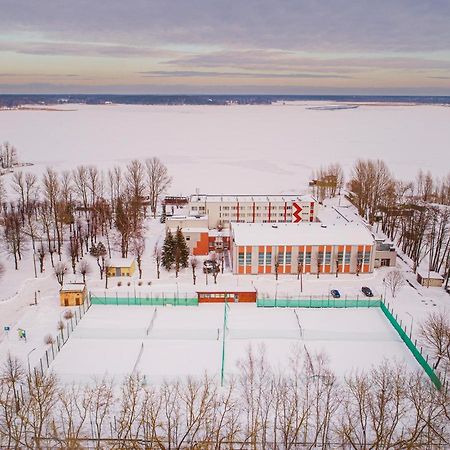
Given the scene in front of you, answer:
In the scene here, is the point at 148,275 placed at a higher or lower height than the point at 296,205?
lower

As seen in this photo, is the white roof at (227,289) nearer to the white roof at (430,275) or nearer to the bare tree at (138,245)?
the bare tree at (138,245)

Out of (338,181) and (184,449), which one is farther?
(338,181)

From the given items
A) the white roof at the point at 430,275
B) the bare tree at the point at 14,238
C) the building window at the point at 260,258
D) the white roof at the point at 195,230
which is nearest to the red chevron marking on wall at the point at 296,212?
the white roof at the point at 195,230

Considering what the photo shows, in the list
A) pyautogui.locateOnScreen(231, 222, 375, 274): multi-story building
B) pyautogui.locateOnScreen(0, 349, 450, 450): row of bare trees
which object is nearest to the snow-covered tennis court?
pyautogui.locateOnScreen(0, 349, 450, 450): row of bare trees

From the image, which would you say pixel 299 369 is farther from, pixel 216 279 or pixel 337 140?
pixel 337 140

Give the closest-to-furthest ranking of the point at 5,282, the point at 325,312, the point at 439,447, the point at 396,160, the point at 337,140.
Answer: the point at 439,447
the point at 325,312
the point at 5,282
the point at 396,160
the point at 337,140

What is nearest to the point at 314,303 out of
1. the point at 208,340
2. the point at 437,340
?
the point at 208,340

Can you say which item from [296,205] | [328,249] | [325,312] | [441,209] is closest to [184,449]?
[325,312]

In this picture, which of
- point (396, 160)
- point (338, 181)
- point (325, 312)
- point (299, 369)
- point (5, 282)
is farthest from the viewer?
point (396, 160)
